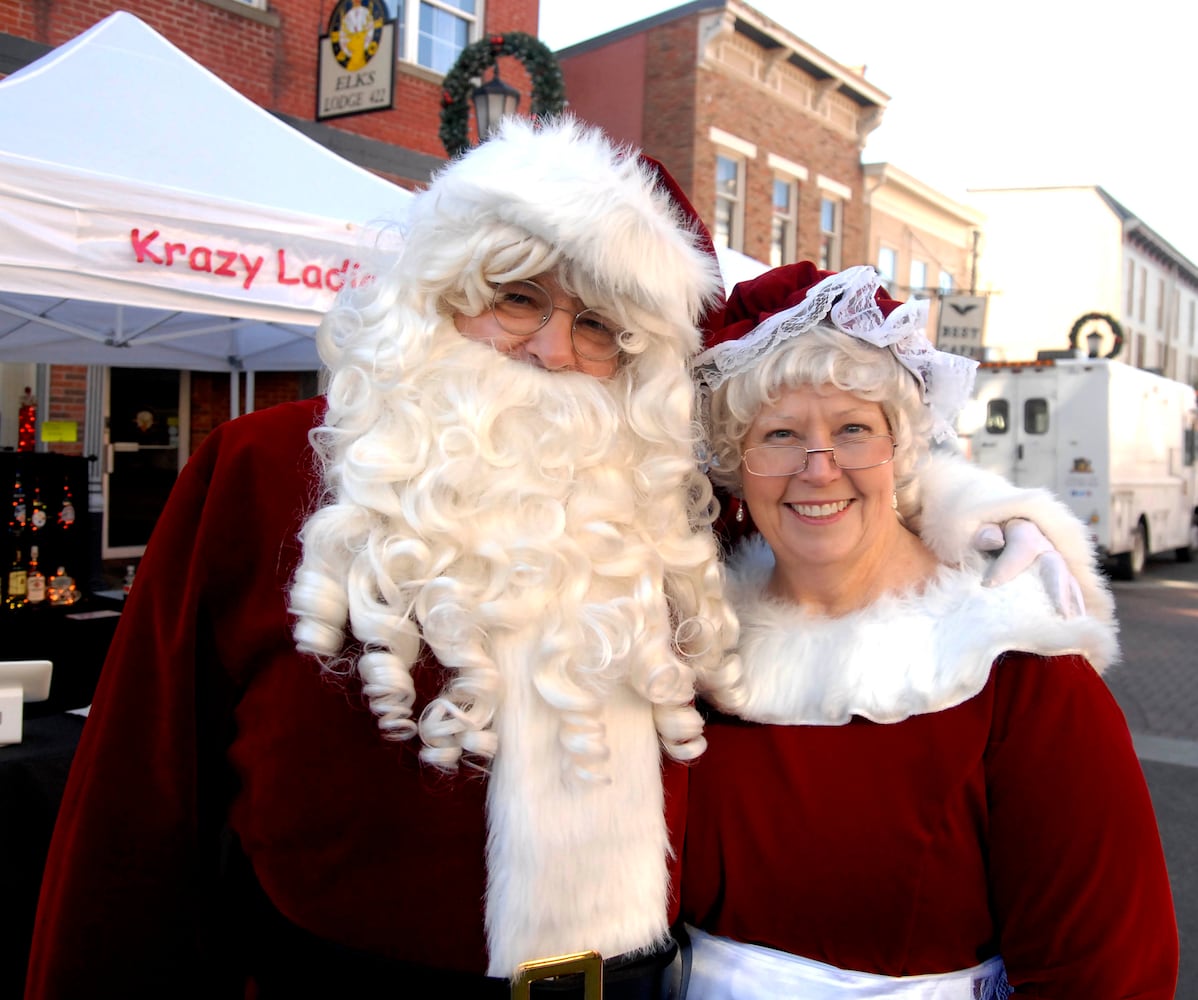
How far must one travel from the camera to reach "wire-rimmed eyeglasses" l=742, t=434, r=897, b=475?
1.68m

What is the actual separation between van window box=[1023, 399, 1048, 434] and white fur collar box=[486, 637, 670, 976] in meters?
12.6

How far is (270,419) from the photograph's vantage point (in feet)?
5.03

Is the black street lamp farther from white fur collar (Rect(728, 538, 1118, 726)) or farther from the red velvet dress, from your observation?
the red velvet dress

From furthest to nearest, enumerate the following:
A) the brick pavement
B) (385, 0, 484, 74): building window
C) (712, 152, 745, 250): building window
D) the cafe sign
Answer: (712, 152, 745, 250): building window, (385, 0, 484, 74): building window, the cafe sign, the brick pavement

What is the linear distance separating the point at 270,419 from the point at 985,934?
1.36 m

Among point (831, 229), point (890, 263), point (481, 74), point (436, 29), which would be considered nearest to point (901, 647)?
point (481, 74)

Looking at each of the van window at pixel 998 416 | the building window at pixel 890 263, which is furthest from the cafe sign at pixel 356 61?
the building window at pixel 890 263

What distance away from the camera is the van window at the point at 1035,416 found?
12.6m

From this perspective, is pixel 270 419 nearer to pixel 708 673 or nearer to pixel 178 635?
pixel 178 635

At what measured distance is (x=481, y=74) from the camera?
294 inches

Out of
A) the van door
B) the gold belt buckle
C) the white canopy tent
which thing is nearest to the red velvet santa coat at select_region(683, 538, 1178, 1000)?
the gold belt buckle

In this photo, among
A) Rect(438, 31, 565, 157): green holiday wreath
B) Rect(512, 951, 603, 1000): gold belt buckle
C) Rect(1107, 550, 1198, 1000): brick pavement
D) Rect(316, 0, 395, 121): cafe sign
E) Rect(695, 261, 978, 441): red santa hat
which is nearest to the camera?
Rect(512, 951, 603, 1000): gold belt buckle

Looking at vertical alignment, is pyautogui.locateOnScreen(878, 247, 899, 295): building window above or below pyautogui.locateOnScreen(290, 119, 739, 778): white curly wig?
above

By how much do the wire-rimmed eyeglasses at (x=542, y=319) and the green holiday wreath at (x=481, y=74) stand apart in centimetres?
599
